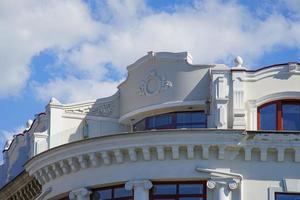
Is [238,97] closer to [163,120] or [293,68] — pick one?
[293,68]

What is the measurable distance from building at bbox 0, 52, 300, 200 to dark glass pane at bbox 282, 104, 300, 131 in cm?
4

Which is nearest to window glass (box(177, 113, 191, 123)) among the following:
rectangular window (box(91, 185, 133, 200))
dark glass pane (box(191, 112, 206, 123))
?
dark glass pane (box(191, 112, 206, 123))

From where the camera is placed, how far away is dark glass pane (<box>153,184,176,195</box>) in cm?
→ 4562

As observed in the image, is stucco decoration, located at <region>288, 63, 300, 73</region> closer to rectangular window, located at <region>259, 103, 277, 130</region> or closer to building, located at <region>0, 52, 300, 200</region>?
building, located at <region>0, 52, 300, 200</region>

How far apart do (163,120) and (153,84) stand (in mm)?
1501

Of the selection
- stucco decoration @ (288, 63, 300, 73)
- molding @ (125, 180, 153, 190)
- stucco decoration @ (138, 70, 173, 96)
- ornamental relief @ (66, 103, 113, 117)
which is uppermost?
stucco decoration @ (288, 63, 300, 73)

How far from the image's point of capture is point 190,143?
45.2 metres

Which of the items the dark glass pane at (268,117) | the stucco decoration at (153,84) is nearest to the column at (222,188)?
the dark glass pane at (268,117)

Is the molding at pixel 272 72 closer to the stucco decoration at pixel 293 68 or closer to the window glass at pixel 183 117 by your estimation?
the stucco decoration at pixel 293 68

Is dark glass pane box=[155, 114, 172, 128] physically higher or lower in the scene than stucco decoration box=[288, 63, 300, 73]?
lower

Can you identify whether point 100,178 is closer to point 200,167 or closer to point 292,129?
point 200,167

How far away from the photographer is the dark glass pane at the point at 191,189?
45.4m

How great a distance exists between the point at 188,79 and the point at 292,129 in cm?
464

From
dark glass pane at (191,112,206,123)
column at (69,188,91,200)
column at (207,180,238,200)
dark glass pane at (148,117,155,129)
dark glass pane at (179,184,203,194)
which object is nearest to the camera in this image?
column at (207,180,238,200)
